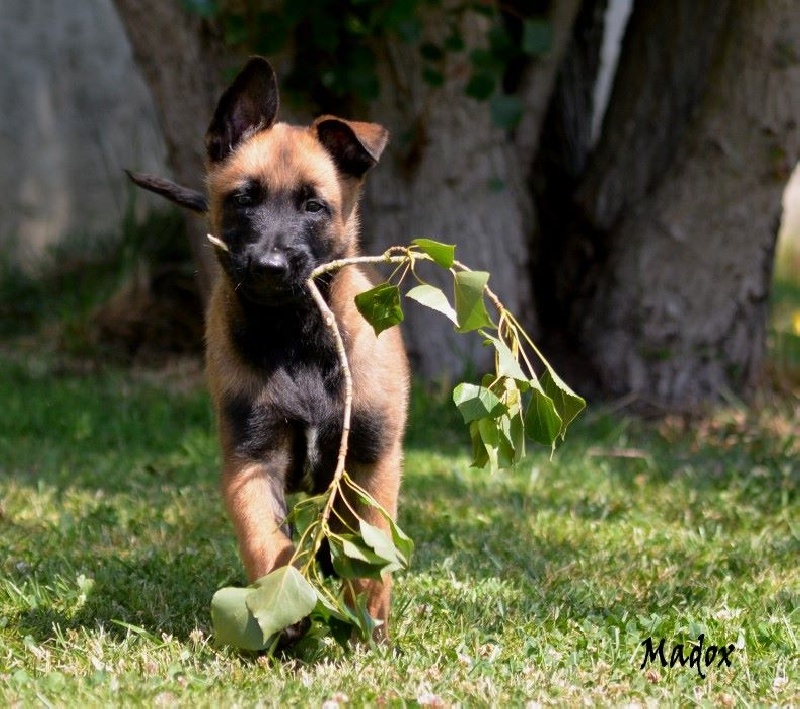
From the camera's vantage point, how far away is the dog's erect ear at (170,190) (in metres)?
3.83

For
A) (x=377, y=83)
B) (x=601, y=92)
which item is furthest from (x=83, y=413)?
(x=601, y=92)

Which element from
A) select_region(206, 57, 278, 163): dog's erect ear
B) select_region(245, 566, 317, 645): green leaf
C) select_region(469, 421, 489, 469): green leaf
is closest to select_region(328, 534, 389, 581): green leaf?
select_region(245, 566, 317, 645): green leaf

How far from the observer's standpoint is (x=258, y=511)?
337 cm

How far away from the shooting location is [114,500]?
5.16 m

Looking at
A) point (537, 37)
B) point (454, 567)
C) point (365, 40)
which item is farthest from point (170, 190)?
point (537, 37)

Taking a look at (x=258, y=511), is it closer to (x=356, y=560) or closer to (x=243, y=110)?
(x=356, y=560)

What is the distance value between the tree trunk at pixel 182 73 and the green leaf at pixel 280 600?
3.74m

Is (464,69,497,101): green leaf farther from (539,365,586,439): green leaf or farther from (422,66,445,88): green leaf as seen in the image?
(539,365,586,439): green leaf

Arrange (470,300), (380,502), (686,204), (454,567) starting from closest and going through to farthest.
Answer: (470,300) < (380,502) < (454,567) < (686,204)

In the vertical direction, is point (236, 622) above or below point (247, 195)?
below

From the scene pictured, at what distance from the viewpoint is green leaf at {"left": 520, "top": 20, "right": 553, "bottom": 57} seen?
253 inches

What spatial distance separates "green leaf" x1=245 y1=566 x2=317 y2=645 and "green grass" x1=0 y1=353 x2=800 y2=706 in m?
0.17

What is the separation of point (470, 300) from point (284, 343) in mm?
683

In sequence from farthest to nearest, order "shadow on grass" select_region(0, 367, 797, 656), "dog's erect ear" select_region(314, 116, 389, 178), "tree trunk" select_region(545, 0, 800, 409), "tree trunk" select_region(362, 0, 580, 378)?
1. "tree trunk" select_region(362, 0, 580, 378)
2. "tree trunk" select_region(545, 0, 800, 409)
3. "shadow on grass" select_region(0, 367, 797, 656)
4. "dog's erect ear" select_region(314, 116, 389, 178)
